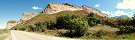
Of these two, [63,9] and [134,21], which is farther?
[63,9]

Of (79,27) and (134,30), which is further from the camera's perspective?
(79,27)

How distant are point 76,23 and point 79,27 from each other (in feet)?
9.22

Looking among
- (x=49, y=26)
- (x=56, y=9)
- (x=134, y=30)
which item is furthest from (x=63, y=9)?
(x=134, y=30)

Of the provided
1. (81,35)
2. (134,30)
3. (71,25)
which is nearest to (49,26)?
(71,25)

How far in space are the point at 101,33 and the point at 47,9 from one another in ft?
465

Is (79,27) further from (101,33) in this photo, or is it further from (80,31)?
(101,33)

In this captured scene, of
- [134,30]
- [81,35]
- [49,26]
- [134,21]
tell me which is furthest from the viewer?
[49,26]

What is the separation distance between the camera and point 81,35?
57062 mm

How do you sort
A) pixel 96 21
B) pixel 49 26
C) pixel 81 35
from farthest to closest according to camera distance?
pixel 49 26
pixel 96 21
pixel 81 35

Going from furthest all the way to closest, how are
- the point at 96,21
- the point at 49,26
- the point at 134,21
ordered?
the point at 49,26 < the point at 96,21 < the point at 134,21

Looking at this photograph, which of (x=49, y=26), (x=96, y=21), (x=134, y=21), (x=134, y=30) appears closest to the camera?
(x=134, y=30)

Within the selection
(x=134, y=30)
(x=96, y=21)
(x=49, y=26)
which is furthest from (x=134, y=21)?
(x=49, y=26)

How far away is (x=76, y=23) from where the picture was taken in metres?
60.5

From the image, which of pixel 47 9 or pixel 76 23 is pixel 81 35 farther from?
pixel 47 9
